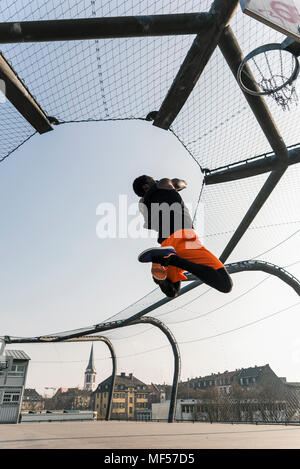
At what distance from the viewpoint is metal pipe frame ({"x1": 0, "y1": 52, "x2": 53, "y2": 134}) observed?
4.14 m

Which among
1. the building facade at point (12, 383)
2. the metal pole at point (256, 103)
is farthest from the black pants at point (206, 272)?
the building facade at point (12, 383)

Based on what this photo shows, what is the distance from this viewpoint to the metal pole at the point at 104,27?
3557 millimetres

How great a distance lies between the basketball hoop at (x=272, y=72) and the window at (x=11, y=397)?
2401 centimetres

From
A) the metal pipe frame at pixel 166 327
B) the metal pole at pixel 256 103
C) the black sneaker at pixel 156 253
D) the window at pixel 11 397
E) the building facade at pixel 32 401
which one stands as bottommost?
the building facade at pixel 32 401

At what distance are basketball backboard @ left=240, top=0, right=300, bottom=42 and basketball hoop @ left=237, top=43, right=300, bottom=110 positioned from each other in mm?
595

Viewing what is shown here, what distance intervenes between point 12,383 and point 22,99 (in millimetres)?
22956

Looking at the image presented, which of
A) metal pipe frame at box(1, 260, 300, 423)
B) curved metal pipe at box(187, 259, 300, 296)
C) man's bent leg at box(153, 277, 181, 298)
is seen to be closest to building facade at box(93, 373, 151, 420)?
metal pipe frame at box(1, 260, 300, 423)

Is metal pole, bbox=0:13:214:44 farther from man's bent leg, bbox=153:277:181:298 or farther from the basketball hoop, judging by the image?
man's bent leg, bbox=153:277:181:298

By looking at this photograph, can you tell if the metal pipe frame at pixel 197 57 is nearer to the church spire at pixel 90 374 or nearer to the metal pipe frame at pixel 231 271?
the metal pipe frame at pixel 231 271

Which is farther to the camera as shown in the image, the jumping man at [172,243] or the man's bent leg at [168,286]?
the man's bent leg at [168,286]

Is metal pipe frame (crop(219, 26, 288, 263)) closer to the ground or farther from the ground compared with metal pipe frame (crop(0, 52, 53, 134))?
farther from the ground

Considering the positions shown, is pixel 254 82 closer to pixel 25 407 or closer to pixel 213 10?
pixel 213 10

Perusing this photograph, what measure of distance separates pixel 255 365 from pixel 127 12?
67473 mm

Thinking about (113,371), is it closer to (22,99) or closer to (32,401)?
(22,99)
